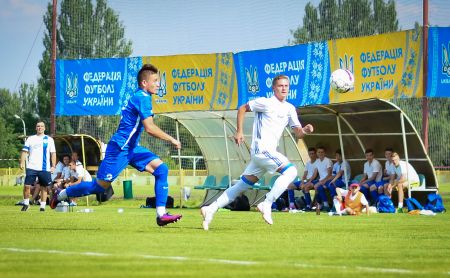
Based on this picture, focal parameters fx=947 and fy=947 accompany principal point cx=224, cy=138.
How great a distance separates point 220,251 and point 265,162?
471cm

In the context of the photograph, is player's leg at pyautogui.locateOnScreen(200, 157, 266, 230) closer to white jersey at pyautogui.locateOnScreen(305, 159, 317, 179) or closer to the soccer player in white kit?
the soccer player in white kit

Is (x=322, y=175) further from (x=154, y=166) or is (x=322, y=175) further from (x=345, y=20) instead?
(x=345, y=20)

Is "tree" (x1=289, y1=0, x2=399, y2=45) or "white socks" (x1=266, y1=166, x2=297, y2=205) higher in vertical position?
"tree" (x1=289, y1=0, x2=399, y2=45)

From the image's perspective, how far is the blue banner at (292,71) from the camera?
2756 centimetres

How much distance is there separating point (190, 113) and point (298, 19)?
12.8 meters

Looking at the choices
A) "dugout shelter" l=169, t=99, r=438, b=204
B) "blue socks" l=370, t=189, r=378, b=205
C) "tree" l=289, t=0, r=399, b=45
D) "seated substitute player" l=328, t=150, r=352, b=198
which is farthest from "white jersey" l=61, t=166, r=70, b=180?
"tree" l=289, t=0, r=399, b=45

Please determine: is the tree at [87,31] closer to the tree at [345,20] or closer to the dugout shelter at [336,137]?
the tree at [345,20]

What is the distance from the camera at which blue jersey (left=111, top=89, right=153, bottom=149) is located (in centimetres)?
1355

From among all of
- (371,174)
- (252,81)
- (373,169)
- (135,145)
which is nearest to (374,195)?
(371,174)

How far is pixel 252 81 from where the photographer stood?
29594 millimetres

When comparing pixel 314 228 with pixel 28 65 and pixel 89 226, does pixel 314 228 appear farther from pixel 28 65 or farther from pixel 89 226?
pixel 28 65

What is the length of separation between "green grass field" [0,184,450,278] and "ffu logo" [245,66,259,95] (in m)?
15.1

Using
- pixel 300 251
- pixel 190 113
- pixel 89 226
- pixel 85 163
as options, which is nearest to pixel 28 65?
pixel 85 163

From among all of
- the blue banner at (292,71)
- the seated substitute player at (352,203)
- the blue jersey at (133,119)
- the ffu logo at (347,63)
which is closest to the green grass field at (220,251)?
the blue jersey at (133,119)
